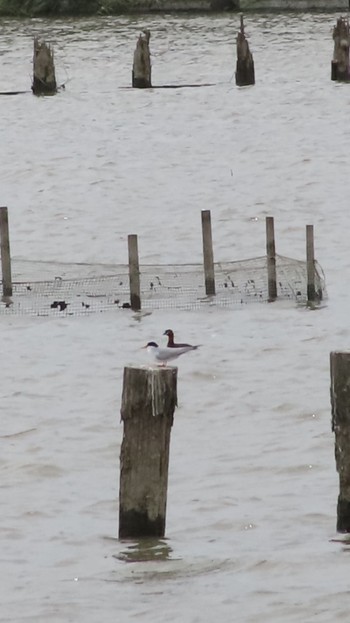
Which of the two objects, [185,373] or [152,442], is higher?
[152,442]

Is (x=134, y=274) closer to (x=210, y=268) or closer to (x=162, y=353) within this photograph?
(x=210, y=268)

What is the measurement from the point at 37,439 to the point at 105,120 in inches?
1009

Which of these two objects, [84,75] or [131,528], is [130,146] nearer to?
[84,75]

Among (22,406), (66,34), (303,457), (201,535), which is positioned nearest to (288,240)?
(22,406)

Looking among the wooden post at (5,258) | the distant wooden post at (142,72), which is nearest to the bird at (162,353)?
the wooden post at (5,258)

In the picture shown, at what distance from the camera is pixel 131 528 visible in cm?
1312

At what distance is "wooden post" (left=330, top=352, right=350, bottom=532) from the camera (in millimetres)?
12438

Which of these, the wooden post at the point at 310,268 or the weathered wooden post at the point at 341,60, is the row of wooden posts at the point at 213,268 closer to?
the wooden post at the point at 310,268

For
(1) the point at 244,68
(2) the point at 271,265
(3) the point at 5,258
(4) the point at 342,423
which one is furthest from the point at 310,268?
(1) the point at 244,68

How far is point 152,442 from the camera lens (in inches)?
501

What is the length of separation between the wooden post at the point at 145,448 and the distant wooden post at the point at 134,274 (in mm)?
9183

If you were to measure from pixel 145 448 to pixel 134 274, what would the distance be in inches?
373

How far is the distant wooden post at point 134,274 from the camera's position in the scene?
72.5 ft

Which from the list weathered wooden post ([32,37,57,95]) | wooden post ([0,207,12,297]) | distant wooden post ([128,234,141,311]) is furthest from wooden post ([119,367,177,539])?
weathered wooden post ([32,37,57,95])
